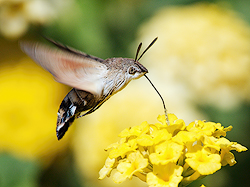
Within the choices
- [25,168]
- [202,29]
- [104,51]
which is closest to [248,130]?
[202,29]

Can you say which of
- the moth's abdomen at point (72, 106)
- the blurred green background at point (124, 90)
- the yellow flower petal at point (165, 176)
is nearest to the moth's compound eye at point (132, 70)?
the moth's abdomen at point (72, 106)

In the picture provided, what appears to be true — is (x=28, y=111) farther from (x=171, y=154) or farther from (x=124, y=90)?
(x=171, y=154)

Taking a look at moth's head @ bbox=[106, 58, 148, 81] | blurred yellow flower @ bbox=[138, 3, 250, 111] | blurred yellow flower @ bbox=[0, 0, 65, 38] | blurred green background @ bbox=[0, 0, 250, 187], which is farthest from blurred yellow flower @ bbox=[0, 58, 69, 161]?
moth's head @ bbox=[106, 58, 148, 81]

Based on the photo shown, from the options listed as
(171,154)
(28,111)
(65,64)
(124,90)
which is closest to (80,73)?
(65,64)

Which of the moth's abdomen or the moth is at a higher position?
the moth

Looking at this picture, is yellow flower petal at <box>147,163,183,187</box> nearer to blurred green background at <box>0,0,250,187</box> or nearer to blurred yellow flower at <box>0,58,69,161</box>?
blurred green background at <box>0,0,250,187</box>

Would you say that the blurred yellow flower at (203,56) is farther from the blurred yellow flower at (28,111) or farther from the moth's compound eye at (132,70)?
the moth's compound eye at (132,70)

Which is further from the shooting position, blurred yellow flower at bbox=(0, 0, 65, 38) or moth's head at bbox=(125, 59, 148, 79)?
blurred yellow flower at bbox=(0, 0, 65, 38)

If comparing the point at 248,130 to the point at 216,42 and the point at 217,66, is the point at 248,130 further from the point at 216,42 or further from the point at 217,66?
the point at 216,42
